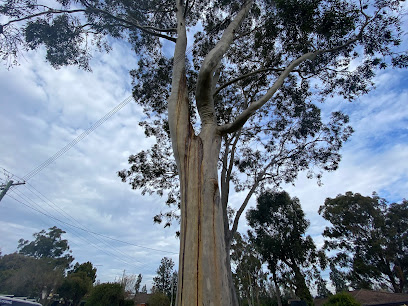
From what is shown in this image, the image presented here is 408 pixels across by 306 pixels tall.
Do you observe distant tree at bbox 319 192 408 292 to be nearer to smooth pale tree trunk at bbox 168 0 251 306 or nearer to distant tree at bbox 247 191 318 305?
distant tree at bbox 247 191 318 305

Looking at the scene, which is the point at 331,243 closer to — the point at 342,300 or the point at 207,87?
the point at 342,300

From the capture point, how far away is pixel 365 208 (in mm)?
18734

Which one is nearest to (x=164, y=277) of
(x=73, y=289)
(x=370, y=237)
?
(x=73, y=289)

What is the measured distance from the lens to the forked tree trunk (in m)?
1.98

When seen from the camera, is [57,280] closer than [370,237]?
No

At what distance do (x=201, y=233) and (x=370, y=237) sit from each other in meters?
21.9

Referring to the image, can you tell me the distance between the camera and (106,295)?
1848 cm

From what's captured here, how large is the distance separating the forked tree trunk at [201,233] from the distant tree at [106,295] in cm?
2077

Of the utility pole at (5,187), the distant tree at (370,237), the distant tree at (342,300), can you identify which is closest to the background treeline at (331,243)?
the distant tree at (370,237)

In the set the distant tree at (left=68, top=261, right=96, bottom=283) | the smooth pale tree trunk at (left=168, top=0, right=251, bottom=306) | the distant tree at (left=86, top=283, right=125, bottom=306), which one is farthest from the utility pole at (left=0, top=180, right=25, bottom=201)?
the distant tree at (left=68, top=261, right=96, bottom=283)

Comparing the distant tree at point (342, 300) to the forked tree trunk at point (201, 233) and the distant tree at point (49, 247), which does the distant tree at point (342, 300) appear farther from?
the distant tree at point (49, 247)

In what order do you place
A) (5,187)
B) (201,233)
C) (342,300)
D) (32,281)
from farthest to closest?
(32,281)
(342,300)
(5,187)
(201,233)

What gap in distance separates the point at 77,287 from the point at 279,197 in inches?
908

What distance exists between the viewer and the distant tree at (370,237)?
1747 centimetres
